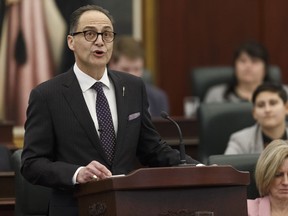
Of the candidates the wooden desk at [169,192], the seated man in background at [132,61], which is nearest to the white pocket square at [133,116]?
the wooden desk at [169,192]

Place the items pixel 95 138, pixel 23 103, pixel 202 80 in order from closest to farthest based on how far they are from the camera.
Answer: pixel 95 138 < pixel 23 103 < pixel 202 80

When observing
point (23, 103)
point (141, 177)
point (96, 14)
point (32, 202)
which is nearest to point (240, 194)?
point (141, 177)

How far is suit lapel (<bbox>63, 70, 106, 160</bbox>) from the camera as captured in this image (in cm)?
462

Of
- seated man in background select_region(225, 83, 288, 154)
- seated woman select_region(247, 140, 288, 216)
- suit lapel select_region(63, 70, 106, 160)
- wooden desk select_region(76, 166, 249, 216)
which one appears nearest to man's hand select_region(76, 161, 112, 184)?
wooden desk select_region(76, 166, 249, 216)

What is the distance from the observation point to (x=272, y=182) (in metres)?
5.41

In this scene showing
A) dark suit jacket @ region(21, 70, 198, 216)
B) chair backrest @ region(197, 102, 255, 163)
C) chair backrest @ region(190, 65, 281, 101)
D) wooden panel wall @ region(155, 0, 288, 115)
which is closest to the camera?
dark suit jacket @ region(21, 70, 198, 216)

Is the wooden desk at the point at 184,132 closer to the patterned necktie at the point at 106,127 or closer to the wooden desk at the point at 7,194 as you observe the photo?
the wooden desk at the point at 7,194

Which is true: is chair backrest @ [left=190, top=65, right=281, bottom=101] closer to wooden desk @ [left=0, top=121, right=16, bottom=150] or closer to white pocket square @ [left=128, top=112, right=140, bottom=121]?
wooden desk @ [left=0, top=121, right=16, bottom=150]

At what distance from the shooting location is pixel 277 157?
210 inches

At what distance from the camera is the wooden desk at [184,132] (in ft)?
25.4

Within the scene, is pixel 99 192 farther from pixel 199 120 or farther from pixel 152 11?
pixel 152 11

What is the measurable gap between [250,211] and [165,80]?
534 cm

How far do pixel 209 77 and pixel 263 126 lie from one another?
248 centimetres

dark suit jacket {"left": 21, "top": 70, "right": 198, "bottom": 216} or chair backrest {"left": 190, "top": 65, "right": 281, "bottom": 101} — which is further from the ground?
dark suit jacket {"left": 21, "top": 70, "right": 198, "bottom": 216}
